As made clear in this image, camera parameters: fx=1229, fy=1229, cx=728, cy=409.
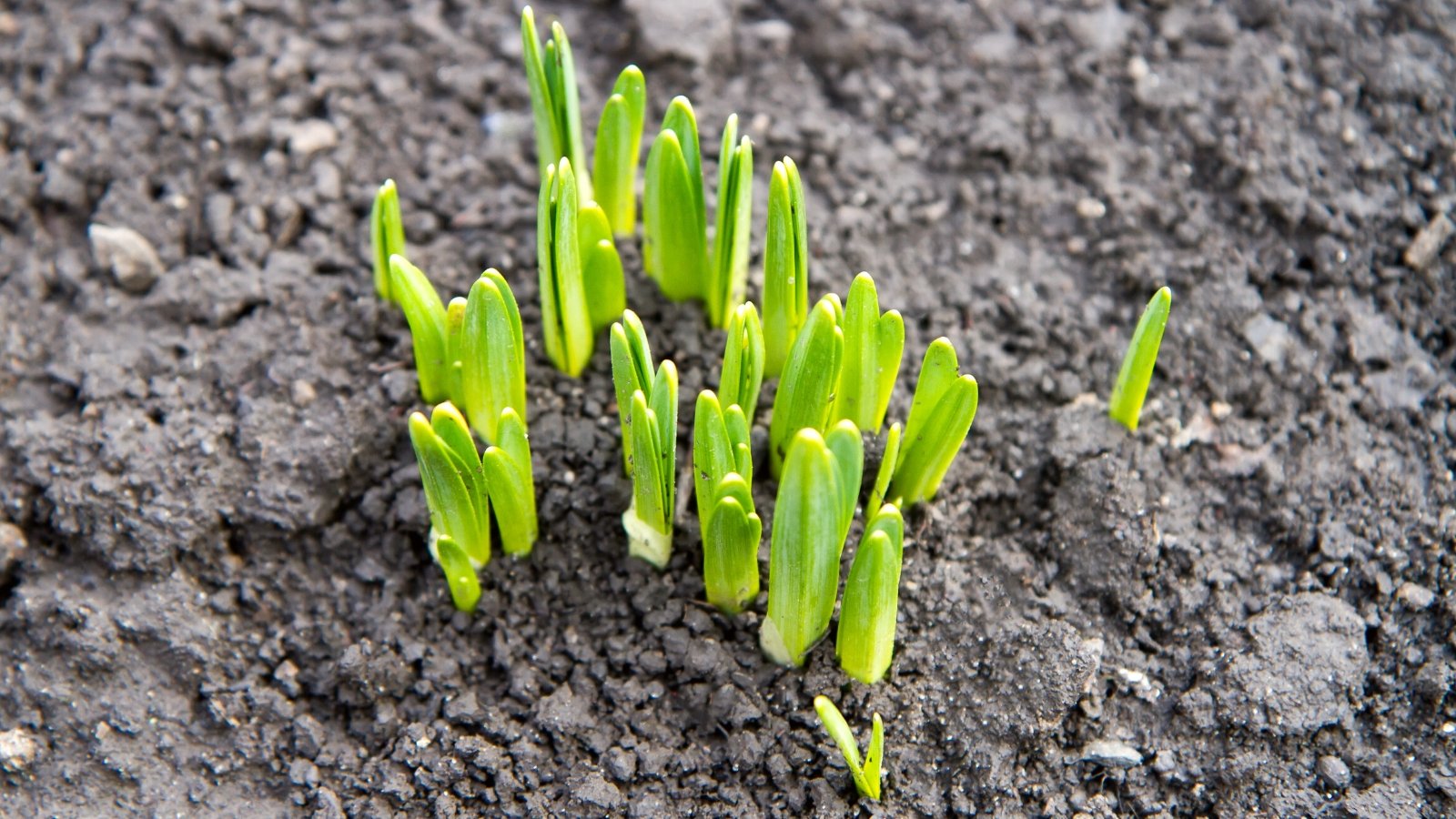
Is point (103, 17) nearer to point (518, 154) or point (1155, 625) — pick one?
point (518, 154)

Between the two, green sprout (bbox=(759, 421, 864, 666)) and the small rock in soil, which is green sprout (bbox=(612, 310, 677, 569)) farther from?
the small rock in soil

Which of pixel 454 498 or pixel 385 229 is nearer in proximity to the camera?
pixel 454 498

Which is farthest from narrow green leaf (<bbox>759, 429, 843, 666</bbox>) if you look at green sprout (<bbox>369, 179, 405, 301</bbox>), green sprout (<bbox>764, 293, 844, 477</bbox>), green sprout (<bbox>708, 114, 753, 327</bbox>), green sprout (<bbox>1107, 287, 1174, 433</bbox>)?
green sprout (<bbox>369, 179, 405, 301</bbox>)

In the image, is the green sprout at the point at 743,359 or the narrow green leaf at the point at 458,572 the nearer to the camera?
the green sprout at the point at 743,359

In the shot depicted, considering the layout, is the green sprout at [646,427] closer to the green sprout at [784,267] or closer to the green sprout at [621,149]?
the green sprout at [784,267]

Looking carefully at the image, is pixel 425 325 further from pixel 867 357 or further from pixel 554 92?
pixel 867 357

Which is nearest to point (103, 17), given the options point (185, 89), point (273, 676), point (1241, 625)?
point (185, 89)

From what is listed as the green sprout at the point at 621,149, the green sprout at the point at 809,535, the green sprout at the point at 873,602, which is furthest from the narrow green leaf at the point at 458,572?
the green sprout at the point at 621,149

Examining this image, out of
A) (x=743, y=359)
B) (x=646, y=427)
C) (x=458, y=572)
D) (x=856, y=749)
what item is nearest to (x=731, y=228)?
(x=743, y=359)
